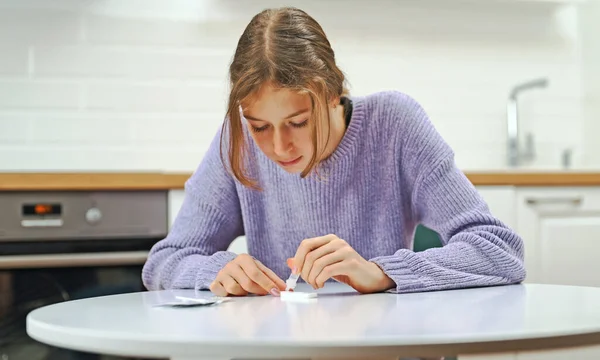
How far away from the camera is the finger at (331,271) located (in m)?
1.21

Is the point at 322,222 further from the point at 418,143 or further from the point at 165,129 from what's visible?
the point at 165,129

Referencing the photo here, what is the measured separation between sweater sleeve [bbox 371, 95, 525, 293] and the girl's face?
257 mm

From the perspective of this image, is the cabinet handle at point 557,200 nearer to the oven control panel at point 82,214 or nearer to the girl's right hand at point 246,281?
the oven control panel at point 82,214

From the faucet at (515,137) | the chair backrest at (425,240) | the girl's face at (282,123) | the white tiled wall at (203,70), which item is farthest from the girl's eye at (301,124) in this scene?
the faucet at (515,137)

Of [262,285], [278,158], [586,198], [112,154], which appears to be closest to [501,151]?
[586,198]

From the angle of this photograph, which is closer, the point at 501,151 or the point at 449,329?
the point at 449,329

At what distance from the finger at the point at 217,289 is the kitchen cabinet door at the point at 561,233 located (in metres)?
1.56

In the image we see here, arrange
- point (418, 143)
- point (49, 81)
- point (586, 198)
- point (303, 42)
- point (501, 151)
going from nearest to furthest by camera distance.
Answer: point (303, 42) < point (418, 143) < point (586, 198) < point (49, 81) < point (501, 151)

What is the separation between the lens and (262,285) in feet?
4.07

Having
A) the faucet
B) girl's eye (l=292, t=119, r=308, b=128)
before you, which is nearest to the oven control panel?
girl's eye (l=292, t=119, r=308, b=128)

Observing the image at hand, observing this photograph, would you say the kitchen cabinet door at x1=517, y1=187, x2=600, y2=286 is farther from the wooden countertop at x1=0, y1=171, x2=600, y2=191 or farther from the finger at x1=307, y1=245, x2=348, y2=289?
the finger at x1=307, y1=245, x2=348, y2=289

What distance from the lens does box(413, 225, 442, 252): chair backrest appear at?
6.43 feet

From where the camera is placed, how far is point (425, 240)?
6.49 feet

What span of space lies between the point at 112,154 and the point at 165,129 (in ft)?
0.72
